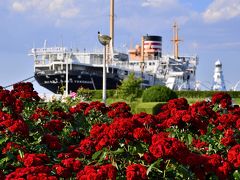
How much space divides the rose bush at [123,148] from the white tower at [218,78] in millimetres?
64569

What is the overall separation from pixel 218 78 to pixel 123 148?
222 feet

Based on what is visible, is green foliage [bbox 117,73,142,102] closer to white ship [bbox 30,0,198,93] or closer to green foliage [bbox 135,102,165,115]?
white ship [bbox 30,0,198,93]

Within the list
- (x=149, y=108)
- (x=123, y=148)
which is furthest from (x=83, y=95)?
(x=123, y=148)

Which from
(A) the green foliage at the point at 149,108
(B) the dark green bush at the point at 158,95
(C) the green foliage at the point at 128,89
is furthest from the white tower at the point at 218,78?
(A) the green foliage at the point at 149,108

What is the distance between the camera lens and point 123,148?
183 inches

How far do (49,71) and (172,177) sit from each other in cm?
5406

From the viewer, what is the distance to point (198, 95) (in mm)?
44562

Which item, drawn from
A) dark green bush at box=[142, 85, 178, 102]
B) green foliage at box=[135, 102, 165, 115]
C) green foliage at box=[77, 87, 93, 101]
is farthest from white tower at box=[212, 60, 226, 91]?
green foliage at box=[77, 87, 93, 101]

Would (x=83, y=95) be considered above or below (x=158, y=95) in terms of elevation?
above

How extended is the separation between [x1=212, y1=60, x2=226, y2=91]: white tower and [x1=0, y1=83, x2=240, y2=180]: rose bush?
64569mm

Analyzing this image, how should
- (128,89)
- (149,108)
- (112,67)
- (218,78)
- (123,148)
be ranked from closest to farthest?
(123,148)
(149,108)
(128,89)
(112,67)
(218,78)

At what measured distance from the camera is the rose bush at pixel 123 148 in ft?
12.7

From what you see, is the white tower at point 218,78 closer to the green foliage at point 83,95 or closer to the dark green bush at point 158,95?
the dark green bush at point 158,95

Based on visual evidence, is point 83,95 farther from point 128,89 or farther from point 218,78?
point 218,78
